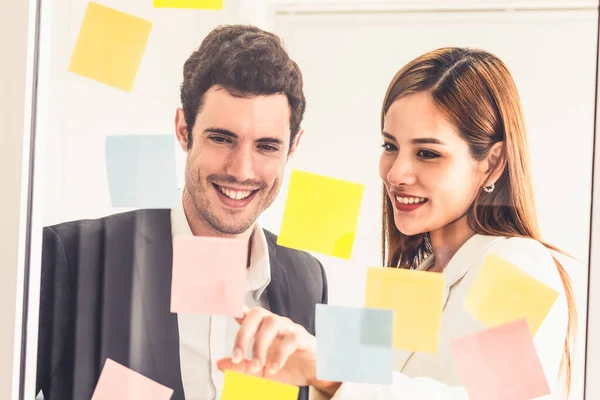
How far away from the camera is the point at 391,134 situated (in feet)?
3.47

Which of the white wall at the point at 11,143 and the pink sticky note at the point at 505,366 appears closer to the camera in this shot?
the pink sticky note at the point at 505,366

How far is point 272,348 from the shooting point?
108cm

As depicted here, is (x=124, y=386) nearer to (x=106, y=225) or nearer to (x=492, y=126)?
(x=106, y=225)

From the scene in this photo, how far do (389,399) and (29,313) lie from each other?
0.68 m

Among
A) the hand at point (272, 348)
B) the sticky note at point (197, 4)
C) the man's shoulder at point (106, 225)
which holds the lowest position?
the hand at point (272, 348)

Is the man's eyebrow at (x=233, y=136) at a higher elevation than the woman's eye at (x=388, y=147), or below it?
higher

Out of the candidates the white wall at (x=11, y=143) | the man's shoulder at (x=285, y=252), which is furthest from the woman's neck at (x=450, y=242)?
the white wall at (x=11, y=143)

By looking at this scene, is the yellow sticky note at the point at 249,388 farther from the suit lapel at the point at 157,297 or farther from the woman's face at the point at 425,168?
the woman's face at the point at 425,168

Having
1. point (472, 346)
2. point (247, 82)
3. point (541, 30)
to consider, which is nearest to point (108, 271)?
point (247, 82)

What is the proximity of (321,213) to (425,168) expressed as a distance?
0.64ft

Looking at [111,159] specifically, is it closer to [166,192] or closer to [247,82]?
[166,192]

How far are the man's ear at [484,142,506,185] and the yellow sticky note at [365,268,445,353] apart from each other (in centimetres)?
19

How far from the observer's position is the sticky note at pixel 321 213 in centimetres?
106

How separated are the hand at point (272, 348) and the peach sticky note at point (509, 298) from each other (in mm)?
291
